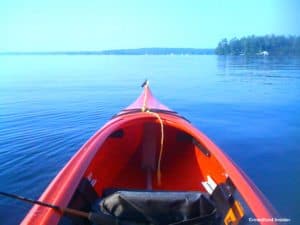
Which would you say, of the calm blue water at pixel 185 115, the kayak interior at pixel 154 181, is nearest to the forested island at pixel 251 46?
the calm blue water at pixel 185 115

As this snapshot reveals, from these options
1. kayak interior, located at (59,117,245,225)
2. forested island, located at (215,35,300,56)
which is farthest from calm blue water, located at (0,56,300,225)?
forested island, located at (215,35,300,56)

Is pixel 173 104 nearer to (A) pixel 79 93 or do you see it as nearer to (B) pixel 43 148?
(A) pixel 79 93

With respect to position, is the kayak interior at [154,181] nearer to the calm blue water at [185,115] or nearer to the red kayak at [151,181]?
the red kayak at [151,181]

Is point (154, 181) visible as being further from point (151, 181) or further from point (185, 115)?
point (185, 115)

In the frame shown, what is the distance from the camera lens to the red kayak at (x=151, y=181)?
3060 millimetres

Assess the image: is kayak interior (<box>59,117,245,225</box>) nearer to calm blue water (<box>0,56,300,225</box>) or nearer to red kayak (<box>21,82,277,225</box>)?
red kayak (<box>21,82,277,225</box>)

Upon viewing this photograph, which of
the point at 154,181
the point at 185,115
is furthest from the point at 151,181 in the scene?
the point at 185,115

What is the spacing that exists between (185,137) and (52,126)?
18.9 feet

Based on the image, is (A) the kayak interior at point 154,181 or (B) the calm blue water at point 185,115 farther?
(B) the calm blue water at point 185,115

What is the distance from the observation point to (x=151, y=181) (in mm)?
5285

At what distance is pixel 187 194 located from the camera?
3316mm

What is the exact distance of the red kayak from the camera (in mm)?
3060

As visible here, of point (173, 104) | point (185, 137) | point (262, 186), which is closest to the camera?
point (185, 137)

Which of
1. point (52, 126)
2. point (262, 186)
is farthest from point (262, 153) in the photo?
point (52, 126)
